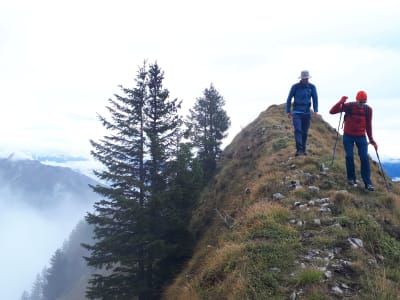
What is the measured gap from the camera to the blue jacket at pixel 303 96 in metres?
12.6

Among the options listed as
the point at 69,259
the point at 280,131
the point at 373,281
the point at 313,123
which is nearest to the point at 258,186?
the point at 373,281

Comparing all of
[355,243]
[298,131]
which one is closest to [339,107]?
[298,131]

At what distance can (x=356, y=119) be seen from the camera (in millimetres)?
10422

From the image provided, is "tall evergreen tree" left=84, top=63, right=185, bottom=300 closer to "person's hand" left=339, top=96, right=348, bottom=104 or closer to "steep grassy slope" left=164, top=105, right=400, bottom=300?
"steep grassy slope" left=164, top=105, right=400, bottom=300

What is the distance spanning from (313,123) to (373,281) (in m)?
18.4

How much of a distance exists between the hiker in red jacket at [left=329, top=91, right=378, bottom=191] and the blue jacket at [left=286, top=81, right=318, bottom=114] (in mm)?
2063

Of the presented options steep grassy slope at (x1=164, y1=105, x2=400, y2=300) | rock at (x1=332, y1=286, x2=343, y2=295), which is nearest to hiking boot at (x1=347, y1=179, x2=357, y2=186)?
steep grassy slope at (x1=164, y1=105, x2=400, y2=300)

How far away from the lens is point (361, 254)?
656cm

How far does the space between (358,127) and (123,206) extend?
1106cm

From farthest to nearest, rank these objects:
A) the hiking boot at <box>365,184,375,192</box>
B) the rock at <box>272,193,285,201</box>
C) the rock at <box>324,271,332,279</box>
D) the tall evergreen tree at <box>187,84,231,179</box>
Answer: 1. the tall evergreen tree at <box>187,84,231,179</box>
2. the hiking boot at <box>365,184,375,192</box>
3. the rock at <box>272,193,285,201</box>
4. the rock at <box>324,271,332,279</box>

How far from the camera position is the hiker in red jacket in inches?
409

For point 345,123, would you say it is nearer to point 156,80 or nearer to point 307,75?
point 307,75

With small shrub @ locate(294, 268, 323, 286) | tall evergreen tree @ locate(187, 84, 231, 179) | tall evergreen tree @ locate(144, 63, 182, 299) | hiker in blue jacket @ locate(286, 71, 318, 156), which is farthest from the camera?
tall evergreen tree @ locate(187, 84, 231, 179)

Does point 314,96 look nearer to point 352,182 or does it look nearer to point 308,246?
point 352,182
